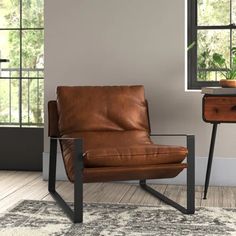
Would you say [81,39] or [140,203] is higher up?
[81,39]

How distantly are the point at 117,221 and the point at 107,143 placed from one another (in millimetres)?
561

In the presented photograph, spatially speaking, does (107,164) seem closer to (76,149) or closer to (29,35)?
(76,149)

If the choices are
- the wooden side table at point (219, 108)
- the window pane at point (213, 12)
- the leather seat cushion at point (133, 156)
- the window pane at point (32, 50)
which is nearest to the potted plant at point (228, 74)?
the wooden side table at point (219, 108)

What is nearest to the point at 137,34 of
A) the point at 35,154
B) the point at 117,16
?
the point at 117,16

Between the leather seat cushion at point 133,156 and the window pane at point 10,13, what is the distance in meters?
1.90

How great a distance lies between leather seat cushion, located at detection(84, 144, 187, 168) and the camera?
3090 mm

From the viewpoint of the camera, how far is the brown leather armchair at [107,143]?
3.11 metres

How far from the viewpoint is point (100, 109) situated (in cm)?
371

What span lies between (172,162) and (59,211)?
73 cm

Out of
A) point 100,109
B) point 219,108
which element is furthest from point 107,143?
point 219,108

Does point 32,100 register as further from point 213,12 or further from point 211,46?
point 213,12

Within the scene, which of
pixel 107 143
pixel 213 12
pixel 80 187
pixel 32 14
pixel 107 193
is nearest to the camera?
pixel 80 187

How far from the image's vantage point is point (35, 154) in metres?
4.68

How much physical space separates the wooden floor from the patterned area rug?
0.18 metres
